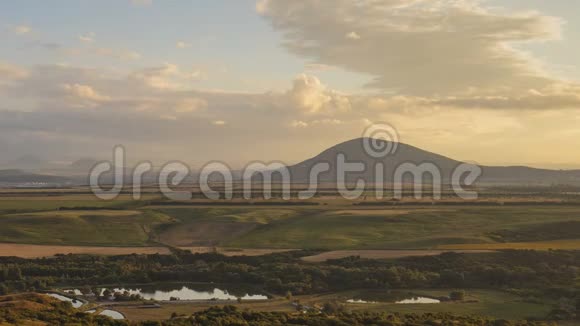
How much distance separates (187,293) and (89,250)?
25022 millimetres

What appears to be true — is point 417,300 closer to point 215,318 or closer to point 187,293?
point 187,293

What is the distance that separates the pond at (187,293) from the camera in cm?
5210

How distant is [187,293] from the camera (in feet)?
179

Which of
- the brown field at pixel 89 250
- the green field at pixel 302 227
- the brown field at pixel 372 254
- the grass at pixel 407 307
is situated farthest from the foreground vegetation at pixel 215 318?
the green field at pixel 302 227

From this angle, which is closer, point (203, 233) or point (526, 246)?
point (526, 246)

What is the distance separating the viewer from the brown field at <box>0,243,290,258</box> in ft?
234

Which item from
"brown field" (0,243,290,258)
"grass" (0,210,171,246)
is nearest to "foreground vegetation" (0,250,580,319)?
"brown field" (0,243,290,258)

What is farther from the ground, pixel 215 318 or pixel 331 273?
pixel 215 318

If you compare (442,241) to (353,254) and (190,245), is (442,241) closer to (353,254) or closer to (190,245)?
(353,254)

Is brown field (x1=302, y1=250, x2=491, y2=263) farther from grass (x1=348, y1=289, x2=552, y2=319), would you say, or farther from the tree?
grass (x1=348, y1=289, x2=552, y2=319)

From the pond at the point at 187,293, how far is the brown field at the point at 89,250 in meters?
15.1

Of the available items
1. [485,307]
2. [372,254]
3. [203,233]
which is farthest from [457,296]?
[203,233]

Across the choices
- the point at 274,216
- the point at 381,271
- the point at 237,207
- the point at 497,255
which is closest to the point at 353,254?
the point at 381,271

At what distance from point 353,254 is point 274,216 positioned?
1441 inches
